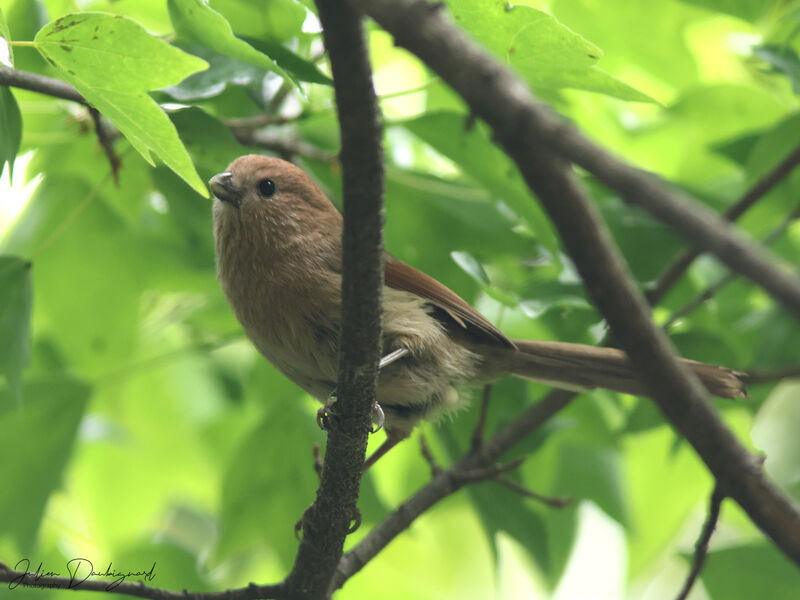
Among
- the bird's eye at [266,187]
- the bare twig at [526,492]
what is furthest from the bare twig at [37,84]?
the bare twig at [526,492]

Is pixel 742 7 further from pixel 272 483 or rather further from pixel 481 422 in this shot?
pixel 272 483

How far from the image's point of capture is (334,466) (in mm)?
2643

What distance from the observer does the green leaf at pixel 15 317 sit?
3104mm

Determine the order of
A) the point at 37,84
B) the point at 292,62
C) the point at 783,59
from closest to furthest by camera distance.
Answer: the point at 37,84
the point at 292,62
the point at 783,59

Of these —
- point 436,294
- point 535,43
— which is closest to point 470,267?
point 436,294

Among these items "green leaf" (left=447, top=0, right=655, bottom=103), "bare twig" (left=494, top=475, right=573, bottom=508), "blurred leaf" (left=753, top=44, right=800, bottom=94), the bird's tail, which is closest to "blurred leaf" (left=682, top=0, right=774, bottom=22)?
"blurred leaf" (left=753, top=44, right=800, bottom=94)

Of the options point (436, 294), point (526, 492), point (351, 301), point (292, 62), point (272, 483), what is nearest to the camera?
point (351, 301)

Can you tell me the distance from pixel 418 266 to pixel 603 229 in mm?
2473

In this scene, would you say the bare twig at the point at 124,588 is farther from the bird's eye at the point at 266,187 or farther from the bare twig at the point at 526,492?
the bird's eye at the point at 266,187

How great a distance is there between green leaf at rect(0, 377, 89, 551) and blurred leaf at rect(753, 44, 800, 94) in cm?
337

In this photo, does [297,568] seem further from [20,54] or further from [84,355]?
[20,54]

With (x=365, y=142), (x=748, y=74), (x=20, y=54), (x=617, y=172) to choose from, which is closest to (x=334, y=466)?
(x=365, y=142)

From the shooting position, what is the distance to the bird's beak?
332 cm

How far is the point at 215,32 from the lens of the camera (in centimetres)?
255
